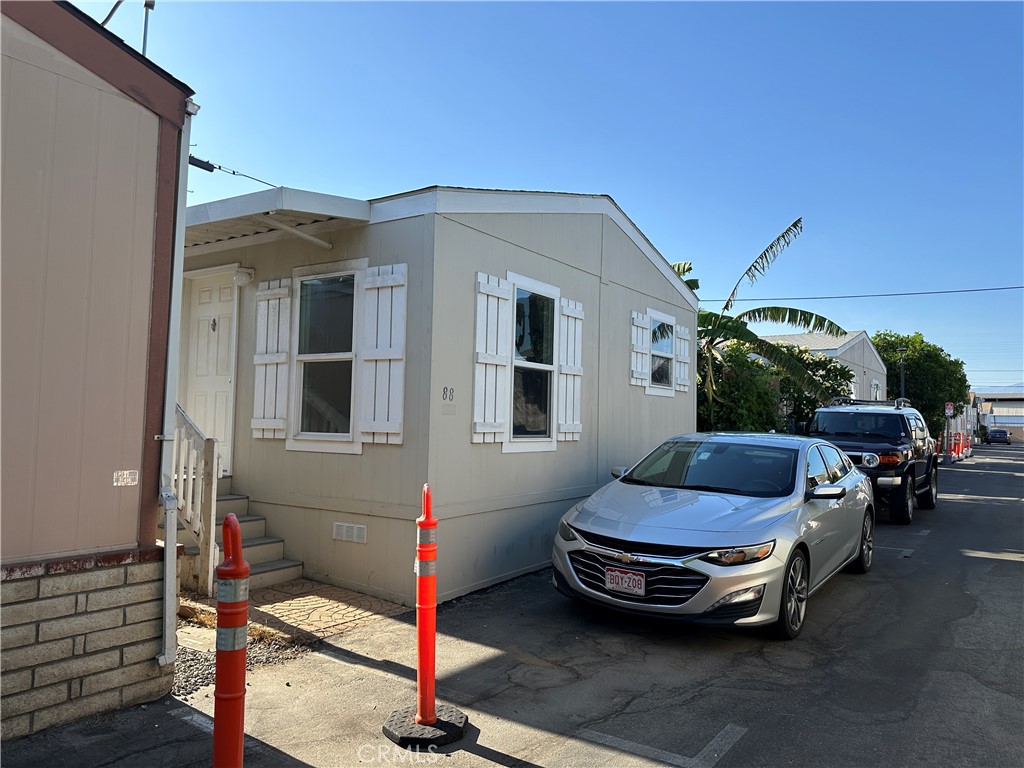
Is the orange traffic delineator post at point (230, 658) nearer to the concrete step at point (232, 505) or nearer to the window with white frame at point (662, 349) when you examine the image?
the concrete step at point (232, 505)

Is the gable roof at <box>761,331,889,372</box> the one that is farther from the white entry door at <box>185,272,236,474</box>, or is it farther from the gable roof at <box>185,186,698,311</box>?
the white entry door at <box>185,272,236,474</box>

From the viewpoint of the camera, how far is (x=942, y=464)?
29922 millimetres

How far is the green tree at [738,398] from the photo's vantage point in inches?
623

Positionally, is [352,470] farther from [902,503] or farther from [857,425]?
[857,425]

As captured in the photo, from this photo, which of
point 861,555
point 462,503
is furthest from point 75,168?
point 861,555

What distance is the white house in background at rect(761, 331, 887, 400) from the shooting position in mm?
30188

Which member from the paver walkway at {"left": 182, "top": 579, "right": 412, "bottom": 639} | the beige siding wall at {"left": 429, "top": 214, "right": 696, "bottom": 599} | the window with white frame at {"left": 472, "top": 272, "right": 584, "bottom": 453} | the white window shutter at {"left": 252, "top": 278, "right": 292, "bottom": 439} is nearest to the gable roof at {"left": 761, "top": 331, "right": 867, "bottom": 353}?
the beige siding wall at {"left": 429, "top": 214, "right": 696, "bottom": 599}

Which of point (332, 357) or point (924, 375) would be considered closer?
point (332, 357)

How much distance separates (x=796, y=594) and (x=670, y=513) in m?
1.16

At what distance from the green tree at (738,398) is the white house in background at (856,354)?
14088 mm

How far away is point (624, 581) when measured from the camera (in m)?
5.38

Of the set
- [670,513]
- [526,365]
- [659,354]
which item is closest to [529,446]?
[526,365]

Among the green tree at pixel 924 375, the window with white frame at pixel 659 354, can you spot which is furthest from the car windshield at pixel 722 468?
the green tree at pixel 924 375

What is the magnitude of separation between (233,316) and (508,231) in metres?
3.28
